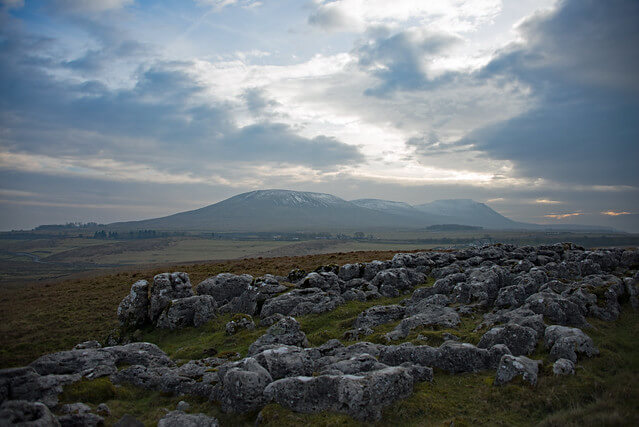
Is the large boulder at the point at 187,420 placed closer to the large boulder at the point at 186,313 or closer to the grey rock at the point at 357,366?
the grey rock at the point at 357,366

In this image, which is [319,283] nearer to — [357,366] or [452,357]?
[357,366]

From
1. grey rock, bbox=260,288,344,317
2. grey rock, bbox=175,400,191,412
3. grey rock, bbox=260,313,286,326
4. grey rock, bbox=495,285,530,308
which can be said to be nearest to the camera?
grey rock, bbox=175,400,191,412

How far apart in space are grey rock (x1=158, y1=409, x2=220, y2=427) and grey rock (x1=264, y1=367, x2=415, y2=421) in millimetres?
2132

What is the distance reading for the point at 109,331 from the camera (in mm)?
25000

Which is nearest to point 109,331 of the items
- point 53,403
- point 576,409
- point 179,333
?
point 179,333

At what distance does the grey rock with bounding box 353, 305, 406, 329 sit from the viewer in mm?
22453

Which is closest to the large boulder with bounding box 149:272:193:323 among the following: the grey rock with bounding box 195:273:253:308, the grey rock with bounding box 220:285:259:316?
→ the grey rock with bounding box 195:273:253:308

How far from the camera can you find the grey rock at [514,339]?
14.7 metres

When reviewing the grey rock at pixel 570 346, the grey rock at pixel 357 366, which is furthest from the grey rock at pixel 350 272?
the grey rock at pixel 570 346

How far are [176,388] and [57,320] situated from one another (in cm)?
2120

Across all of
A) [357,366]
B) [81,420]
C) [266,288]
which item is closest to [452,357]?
[357,366]

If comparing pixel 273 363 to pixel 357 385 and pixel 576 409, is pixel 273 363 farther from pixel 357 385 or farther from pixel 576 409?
pixel 576 409

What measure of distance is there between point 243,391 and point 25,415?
21.4ft

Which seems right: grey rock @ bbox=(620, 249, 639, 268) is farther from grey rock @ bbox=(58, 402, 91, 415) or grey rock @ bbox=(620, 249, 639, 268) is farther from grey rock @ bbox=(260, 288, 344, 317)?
grey rock @ bbox=(58, 402, 91, 415)
